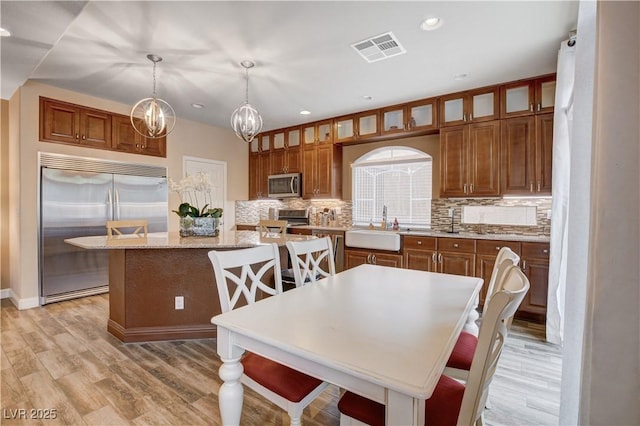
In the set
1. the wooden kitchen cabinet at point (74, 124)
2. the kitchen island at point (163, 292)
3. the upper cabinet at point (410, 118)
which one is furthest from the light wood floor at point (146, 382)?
the upper cabinet at point (410, 118)

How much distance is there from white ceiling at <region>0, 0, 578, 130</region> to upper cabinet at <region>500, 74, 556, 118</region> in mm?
129

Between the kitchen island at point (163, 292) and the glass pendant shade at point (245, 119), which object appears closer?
the kitchen island at point (163, 292)

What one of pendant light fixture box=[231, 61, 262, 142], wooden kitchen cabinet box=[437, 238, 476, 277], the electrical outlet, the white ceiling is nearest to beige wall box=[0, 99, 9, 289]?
the white ceiling

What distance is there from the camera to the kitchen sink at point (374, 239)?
4.04 m

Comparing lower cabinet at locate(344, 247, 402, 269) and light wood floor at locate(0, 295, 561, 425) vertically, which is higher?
lower cabinet at locate(344, 247, 402, 269)

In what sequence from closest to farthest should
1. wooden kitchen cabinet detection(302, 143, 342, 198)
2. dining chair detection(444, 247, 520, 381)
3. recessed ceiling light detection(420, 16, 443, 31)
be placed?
dining chair detection(444, 247, 520, 381) < recessed ceiling light detection(420, 16, 443, 31) < wooden kitchen cabinet detection(302, 143, 342, 198)

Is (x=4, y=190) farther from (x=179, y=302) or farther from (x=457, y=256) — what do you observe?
(x=457, y=256)

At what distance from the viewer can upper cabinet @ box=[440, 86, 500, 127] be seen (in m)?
3.62

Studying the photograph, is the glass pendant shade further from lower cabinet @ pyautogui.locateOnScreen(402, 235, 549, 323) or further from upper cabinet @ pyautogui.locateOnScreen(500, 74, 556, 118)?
upper cabinet @ pyautogui.locateOnScreen(500, 74, 556, 118)

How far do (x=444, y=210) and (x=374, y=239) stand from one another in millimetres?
1093

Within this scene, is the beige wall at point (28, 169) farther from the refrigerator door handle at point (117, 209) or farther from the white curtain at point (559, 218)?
the white curtain at point (559, 218)

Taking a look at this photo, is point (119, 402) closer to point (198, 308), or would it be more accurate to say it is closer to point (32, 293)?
point (198, 308)

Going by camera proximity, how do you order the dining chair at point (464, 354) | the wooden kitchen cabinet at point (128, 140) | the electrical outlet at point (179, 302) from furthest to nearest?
1. the wooden kitchen cabinet at point (128, 140)
2. the electrical outlet at point (179, 302)
3. the dining chair at point (464, 354)

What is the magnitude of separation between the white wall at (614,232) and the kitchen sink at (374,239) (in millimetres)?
3361
